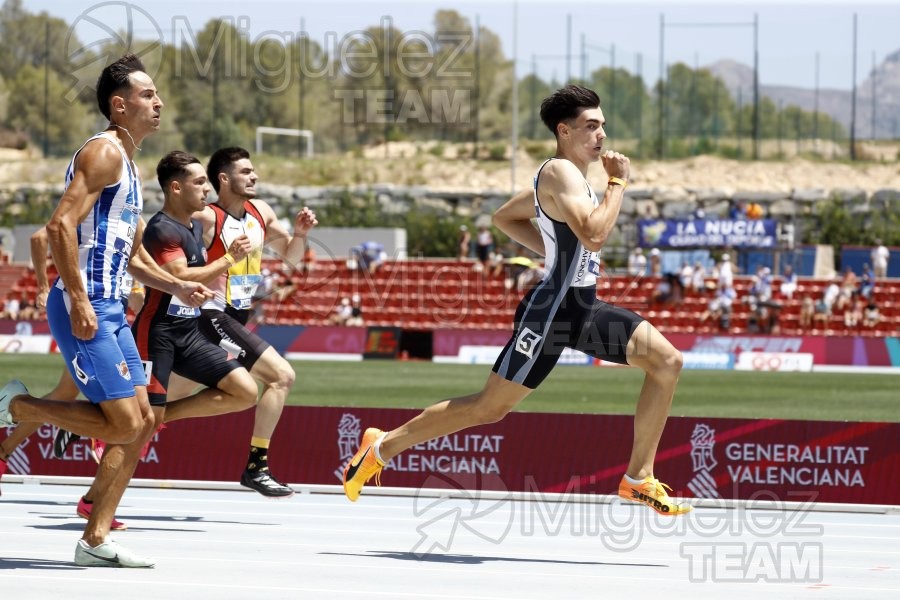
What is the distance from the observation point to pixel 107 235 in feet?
20.4

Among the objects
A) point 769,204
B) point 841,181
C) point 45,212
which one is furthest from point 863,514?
point 841,181

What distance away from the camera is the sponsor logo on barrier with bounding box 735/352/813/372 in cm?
2983

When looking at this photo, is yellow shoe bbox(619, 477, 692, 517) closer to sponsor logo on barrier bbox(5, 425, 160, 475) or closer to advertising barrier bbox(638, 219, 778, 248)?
sponsor logo on barrier bbox(5, 425, 160, 475)

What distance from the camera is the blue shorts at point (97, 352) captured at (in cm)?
605

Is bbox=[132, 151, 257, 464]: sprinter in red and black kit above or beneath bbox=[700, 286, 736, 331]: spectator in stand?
above

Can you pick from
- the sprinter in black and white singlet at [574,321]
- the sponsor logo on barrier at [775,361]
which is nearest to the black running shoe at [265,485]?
the sprinter in black and white singlet at [574,321]

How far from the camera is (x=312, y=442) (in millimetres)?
10266

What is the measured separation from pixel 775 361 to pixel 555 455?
21.0 m

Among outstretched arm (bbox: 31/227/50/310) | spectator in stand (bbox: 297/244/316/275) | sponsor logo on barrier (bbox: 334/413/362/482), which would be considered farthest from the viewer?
spectator in stand (bbox: 297/244/316/275)

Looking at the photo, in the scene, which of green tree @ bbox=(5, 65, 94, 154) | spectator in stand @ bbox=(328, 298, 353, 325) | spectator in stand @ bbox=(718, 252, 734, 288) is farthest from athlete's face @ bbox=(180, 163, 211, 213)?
green tree @ bbox=(5, 65, 94, 154)

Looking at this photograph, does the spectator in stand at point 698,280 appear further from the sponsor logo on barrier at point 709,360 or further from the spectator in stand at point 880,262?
the sponsor logo on barrier at point 709,360

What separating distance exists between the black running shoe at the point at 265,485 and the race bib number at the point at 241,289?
3.72 feet

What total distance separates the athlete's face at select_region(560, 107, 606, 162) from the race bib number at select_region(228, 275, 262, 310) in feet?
8.94

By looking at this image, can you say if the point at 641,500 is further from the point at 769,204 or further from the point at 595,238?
the point at 769,204
